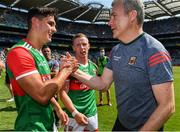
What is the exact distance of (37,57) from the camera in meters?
3.68

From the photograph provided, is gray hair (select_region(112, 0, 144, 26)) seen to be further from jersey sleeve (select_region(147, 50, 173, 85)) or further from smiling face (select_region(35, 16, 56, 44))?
smiling face (select_region(35, 16, 56, 44))

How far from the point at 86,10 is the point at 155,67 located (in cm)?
6557

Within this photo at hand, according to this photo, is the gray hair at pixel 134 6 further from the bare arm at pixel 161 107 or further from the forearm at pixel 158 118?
the forearm at pixel 158 118

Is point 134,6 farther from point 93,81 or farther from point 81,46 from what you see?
point 81,46

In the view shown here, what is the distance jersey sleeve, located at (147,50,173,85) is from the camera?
3.09 m

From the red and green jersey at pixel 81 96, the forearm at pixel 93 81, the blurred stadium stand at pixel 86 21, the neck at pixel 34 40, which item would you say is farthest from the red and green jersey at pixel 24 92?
the blurred stadium stand at pixel 86 21

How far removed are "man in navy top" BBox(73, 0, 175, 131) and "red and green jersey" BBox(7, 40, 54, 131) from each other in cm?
90

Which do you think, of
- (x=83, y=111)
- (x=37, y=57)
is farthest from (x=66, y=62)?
(x=83, y=111)

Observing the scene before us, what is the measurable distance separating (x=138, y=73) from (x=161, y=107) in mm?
454

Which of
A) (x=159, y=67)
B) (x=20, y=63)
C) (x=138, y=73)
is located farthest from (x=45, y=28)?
(x=159, y=67)

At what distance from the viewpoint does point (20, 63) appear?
3.45 meters

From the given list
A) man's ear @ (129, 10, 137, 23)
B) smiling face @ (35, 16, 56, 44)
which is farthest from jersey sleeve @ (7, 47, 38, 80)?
man's ear @ (129, 10, 137, 23)

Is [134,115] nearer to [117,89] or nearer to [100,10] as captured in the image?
[117,89]

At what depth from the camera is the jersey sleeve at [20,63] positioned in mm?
3426
